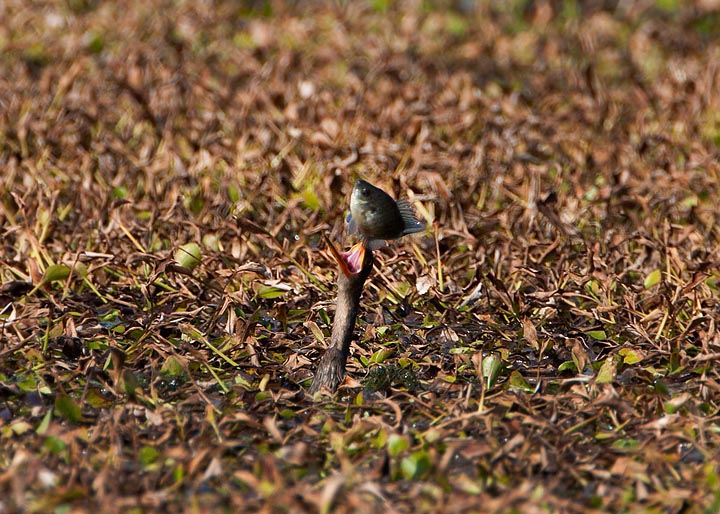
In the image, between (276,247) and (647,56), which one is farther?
(647,56)

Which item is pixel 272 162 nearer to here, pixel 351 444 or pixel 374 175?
pixel 374 175

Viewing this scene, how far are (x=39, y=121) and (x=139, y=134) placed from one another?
444mm

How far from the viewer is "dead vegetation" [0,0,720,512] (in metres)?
2.67

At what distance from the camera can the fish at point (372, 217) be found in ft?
9.34

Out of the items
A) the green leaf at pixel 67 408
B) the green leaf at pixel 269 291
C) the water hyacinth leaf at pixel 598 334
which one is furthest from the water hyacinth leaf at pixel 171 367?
the water hyacinth leaf at pixel 598 334

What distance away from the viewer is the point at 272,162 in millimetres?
4750

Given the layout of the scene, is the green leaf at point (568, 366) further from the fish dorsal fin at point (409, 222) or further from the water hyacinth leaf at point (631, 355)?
the fish dorsal fin at point (409, 222)

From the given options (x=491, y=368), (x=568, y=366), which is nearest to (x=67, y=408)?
(x=491, y=368)

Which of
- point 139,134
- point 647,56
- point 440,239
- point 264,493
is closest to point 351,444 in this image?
point 264,493

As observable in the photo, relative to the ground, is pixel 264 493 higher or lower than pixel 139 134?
higher

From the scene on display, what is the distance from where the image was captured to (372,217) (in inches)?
112

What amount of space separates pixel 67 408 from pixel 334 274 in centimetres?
117

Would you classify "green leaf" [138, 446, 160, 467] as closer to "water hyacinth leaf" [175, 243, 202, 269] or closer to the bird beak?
the bird beak

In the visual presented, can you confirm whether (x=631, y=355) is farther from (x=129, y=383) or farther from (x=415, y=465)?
(x=129, y=383)
